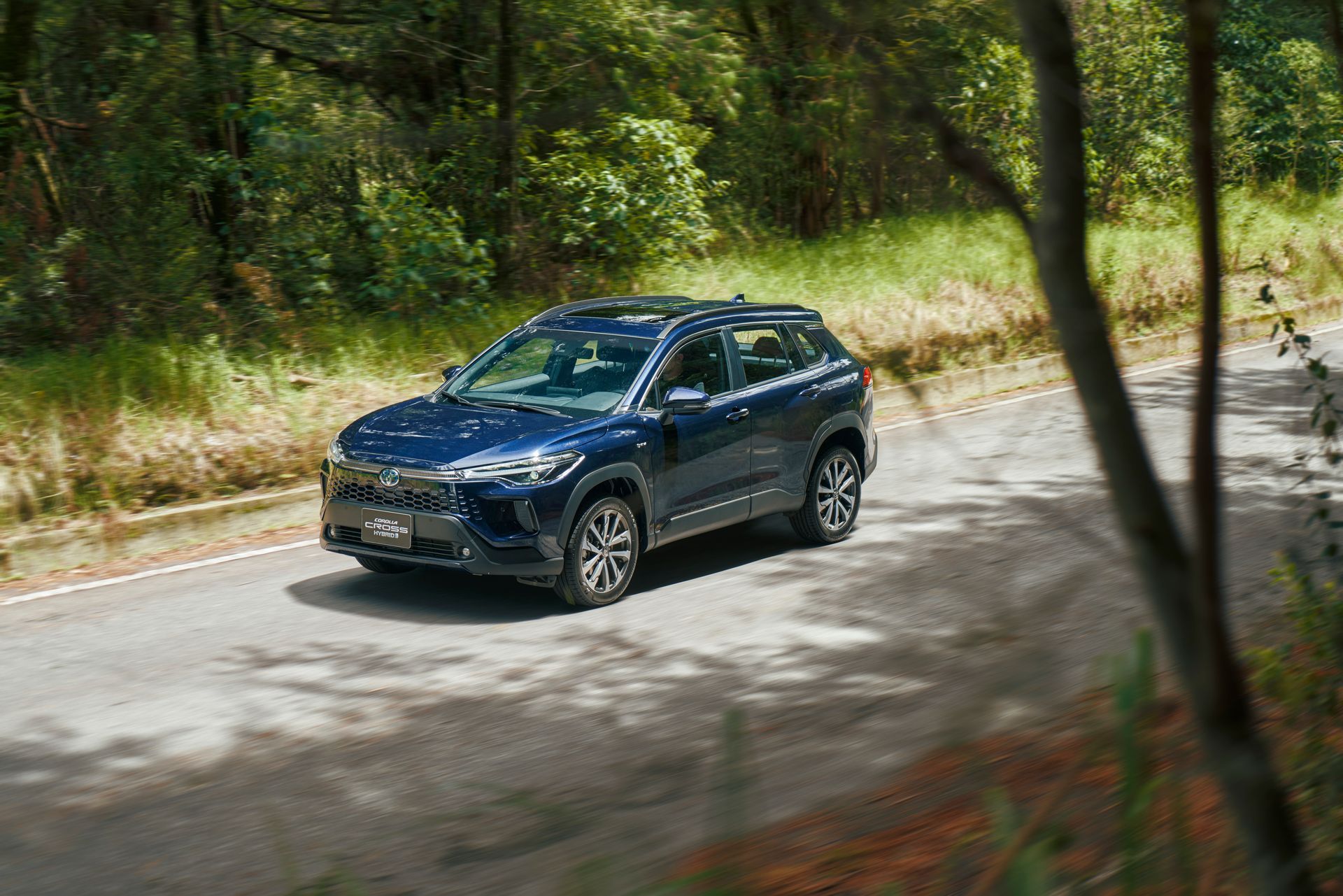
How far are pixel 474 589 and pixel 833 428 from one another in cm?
297

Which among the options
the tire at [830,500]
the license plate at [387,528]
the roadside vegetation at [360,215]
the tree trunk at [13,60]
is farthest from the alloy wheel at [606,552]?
the tree trunk at [13,60]

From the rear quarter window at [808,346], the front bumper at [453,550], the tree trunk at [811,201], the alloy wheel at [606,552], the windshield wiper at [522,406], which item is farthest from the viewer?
the tree trunk at [811,201]

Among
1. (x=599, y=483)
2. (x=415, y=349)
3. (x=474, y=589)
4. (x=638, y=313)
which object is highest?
(x=638, y=313)

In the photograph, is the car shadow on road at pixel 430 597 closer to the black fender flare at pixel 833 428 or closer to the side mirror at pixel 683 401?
the side mirror at pixel 683 401

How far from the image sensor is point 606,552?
28.1 ft

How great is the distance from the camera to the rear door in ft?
31.8

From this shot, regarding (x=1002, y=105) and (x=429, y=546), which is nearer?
(x=429, y=546)

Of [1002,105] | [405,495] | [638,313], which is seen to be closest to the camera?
[405,495]

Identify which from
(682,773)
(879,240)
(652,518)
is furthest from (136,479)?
(879,240)

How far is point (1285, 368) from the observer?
18797 millimetres

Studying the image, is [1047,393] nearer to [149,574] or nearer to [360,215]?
[360,215]

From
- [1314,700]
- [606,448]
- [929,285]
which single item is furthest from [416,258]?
[1314,700]

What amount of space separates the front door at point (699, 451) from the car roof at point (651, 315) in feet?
0.68

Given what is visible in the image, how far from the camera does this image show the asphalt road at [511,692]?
496cm
